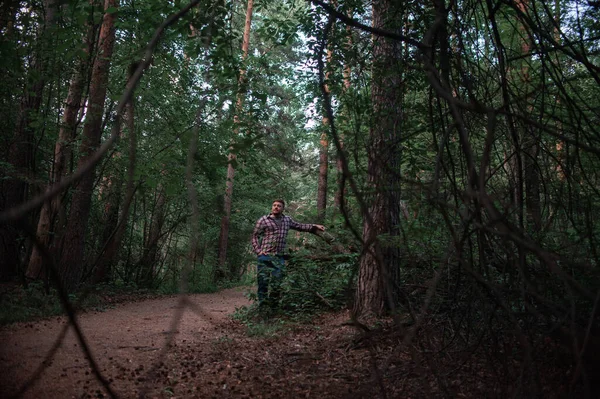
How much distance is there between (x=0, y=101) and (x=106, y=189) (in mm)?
3249

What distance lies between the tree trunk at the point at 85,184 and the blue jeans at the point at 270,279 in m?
3.91

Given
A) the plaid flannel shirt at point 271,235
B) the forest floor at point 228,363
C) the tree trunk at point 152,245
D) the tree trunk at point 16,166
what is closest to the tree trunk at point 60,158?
the tree trunk at point 16,166

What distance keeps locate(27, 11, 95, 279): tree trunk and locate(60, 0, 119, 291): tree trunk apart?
0.25m

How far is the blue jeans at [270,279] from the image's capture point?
21.8ft

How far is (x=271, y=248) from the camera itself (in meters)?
7.02

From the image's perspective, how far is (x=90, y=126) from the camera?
25.8 ft

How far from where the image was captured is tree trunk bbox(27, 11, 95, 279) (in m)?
7.55

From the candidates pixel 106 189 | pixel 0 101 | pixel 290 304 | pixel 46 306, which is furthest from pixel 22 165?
pixel 290 304

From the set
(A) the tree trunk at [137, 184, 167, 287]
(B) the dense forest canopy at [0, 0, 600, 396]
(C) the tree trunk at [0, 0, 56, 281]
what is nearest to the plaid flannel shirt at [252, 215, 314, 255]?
(B) the dense forest canopy at [0, 0, 600, 396]

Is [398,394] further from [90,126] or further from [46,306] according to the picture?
[90,126]

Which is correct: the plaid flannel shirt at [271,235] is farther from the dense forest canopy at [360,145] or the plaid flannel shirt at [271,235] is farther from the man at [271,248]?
the dense forest canopy at [360,145]

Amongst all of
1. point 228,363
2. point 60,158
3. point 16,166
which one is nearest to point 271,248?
point 228,363

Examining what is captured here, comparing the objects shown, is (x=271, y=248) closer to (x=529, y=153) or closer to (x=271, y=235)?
(x=271, y=235)

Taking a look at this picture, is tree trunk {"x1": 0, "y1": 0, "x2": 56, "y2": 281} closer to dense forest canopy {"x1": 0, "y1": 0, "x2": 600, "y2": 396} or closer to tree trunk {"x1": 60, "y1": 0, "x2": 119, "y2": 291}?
dense forest canopy {"x1": 0, "y1": 0, "x2": 600, "y2": 396}
